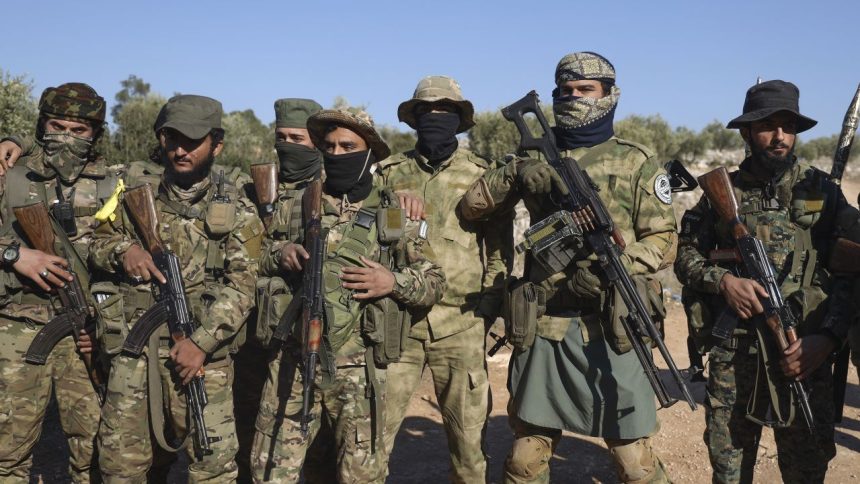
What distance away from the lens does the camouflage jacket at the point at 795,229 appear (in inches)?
161

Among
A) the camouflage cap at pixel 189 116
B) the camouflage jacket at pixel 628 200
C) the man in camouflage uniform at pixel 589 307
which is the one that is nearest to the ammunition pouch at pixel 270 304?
the camouflage cap at pixel 189 116

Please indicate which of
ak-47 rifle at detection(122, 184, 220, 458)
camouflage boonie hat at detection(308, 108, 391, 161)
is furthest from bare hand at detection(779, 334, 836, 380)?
ak-47 rifle at detection(122, 184, 220, 458)

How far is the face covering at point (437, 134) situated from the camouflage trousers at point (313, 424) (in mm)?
1401

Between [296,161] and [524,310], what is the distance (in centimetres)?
193

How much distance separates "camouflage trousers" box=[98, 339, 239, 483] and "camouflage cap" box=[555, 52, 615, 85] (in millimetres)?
2507

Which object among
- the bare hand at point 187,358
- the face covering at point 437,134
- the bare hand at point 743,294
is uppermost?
the face covering at point 437,134

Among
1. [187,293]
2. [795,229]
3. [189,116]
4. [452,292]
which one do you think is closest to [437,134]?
[452,292]

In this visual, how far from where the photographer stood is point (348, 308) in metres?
3.82

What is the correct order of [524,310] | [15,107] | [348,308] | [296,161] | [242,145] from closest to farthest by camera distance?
[348,308] < [524,310] < [296,161] < [15,107] < [242,145]

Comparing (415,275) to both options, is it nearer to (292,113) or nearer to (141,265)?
(141,265)

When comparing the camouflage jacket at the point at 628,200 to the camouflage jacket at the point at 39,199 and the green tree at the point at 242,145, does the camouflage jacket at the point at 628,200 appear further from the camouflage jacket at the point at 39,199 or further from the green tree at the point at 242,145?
the green tree at the point at 242,145

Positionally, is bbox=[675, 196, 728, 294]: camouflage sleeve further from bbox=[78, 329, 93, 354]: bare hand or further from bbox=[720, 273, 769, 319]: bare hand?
bbox=[78, 329, 93, 354]: bare hand

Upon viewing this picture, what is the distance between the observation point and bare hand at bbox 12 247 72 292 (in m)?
4.13

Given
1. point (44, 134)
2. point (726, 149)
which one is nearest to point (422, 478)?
point (44, 134)
